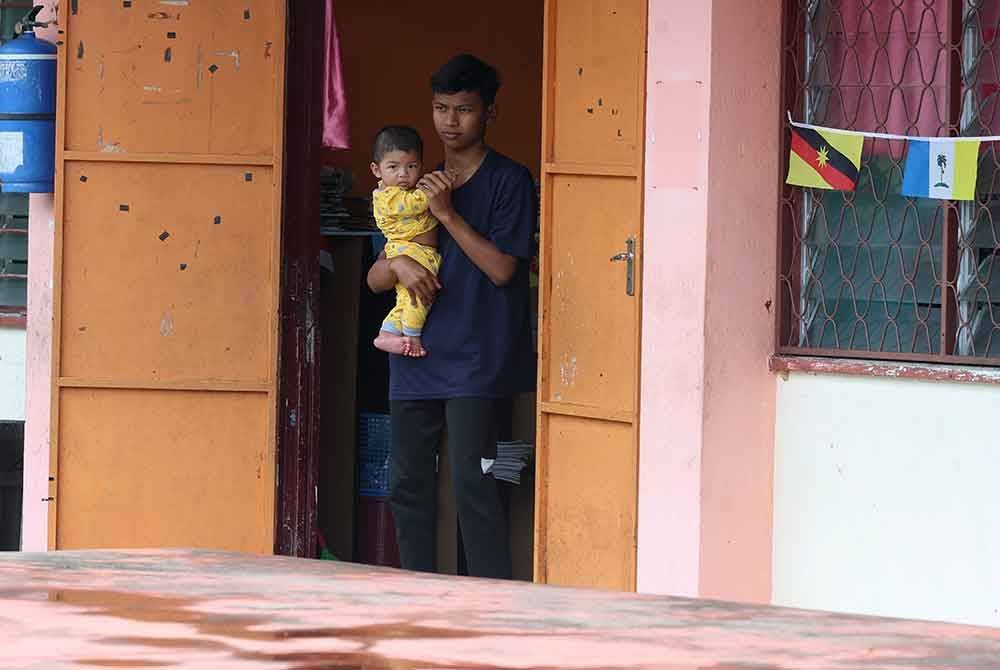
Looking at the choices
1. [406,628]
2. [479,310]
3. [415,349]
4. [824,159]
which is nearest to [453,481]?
[415,349]

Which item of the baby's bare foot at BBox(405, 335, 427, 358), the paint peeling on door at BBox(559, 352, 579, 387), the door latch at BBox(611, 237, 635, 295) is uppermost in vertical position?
the door latch at BBox(611, 237, 635, 295)

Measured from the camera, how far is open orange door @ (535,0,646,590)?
5.25 meters

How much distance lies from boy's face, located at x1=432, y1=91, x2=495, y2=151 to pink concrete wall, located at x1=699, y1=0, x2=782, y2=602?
35.2 inches

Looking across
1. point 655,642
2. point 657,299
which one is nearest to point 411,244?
point 657,299

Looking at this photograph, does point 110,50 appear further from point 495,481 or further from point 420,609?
point 420,609

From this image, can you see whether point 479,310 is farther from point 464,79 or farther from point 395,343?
point 464,79

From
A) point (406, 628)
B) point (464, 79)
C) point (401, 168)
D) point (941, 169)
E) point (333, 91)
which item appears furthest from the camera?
point (333, 91)

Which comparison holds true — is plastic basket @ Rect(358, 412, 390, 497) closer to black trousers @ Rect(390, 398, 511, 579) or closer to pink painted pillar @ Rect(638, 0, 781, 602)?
black trousers @ Rect(390, 398, 511, 579)

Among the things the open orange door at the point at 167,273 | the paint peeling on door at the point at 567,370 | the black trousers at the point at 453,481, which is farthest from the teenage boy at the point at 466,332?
the open orange door at the point at 167,273

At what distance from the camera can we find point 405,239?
5633mm

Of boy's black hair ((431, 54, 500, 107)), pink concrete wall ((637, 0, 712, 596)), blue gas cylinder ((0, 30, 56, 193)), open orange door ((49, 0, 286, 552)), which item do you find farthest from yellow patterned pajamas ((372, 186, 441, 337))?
blue gas cylinder ((0, 30, 56, 193))

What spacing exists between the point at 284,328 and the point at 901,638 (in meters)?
4.26

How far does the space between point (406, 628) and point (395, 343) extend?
3.59m

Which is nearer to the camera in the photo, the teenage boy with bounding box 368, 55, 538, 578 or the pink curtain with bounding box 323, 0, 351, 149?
the teenage boy with bounding box 368, 55, 538, 578
